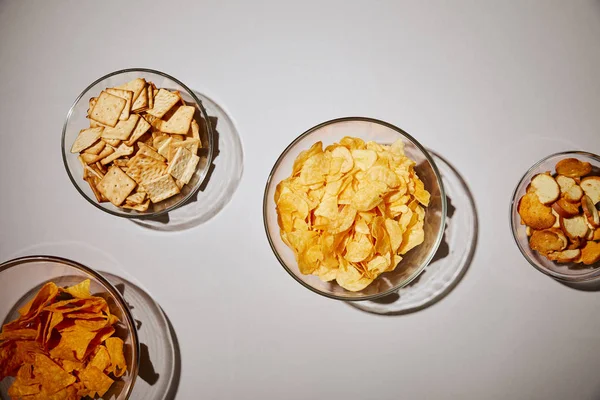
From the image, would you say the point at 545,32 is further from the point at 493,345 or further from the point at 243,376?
the point at 243,376

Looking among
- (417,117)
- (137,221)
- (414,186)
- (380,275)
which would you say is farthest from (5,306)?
(417,117)

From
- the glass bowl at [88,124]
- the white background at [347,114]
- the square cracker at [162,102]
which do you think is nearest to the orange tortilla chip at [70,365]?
the white background at [347,114]

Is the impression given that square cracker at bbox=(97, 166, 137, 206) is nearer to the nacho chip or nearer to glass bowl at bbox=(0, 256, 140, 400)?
glass bowl at bbox=(0, 256, 140, 400)

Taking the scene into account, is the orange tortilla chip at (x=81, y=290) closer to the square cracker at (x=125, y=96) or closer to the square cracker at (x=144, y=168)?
the square cracker at (x=144, y=168)

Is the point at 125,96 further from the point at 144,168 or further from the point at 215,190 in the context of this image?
the point at 215,190

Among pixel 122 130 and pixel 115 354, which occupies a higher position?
pixel 122 130

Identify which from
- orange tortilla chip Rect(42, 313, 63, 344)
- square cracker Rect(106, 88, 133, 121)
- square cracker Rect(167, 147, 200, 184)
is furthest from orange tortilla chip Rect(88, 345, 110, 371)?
square cracker Rect(106, 88, 133, 121)

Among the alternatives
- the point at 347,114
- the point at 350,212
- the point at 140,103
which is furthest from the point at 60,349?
the point at 347,114
